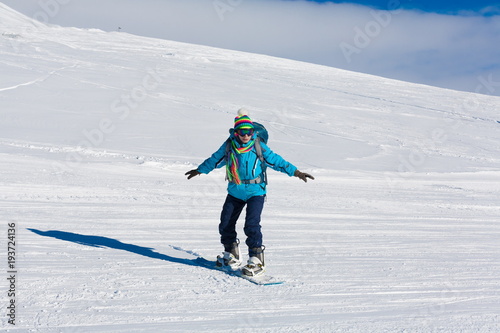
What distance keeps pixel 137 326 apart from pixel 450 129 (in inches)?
776

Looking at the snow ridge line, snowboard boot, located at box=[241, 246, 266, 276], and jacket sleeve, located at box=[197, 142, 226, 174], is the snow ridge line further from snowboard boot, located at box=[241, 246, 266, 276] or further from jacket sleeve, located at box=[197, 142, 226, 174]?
snowboard boot, located at box=[241, 246, 266, 276]

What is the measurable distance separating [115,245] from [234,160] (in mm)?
1687

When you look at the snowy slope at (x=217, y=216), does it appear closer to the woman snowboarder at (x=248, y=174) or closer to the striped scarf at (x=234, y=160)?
the woman snowboarder at (x=248, y=174)

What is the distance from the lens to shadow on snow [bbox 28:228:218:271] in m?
4.62

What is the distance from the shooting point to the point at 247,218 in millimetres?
4328

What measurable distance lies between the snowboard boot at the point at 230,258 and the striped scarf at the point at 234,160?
2.08 feet

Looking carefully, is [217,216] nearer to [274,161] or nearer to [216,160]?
[216,160]

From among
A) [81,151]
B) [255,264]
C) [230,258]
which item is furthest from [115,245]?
[81,151]

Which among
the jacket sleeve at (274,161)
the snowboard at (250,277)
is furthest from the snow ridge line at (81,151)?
the jacket sleeve at (274,161)

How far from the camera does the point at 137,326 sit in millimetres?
3107

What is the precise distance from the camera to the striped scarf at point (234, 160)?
4164mm

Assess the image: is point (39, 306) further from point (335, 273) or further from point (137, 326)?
point (335, 273)

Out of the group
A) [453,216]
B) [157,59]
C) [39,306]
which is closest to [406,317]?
[39,306]

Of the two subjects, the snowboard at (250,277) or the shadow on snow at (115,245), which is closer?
the snowboard at (250,277)
